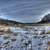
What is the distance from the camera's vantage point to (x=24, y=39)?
1.76m

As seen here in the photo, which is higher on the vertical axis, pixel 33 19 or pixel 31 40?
pixel 33 19

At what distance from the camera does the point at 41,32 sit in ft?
5.84

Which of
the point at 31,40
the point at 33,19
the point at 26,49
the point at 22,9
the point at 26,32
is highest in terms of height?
the point at 22,9

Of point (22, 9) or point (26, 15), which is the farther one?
point (26, 15)

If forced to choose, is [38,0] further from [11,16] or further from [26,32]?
A: [26,32]

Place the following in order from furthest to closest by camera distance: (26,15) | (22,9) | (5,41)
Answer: (5,41) < (26,15) < (22,9)

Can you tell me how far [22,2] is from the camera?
122 cm

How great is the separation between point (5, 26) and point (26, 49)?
441mm

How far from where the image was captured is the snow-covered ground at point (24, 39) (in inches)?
68.7

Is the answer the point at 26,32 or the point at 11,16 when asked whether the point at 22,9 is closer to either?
the point at 11,16

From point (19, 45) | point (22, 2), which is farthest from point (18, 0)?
point (19, 45)

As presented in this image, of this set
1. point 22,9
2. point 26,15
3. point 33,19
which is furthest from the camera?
point 33,19

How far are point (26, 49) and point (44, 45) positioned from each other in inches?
10.4

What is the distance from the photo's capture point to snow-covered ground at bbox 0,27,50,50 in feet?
5.73
